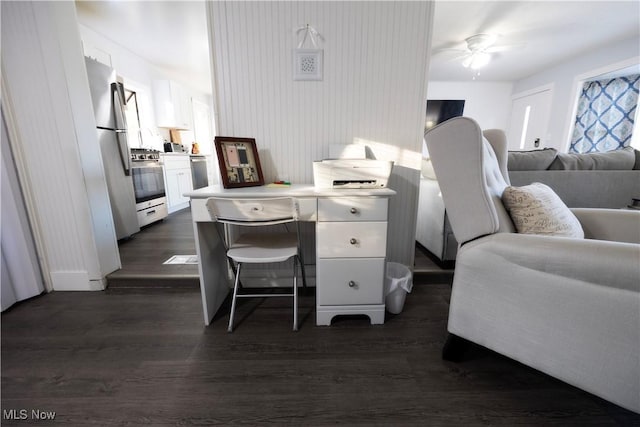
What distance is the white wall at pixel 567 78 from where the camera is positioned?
320 cm

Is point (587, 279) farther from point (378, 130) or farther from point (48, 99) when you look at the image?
point (48, 99)

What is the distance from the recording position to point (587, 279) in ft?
2.52

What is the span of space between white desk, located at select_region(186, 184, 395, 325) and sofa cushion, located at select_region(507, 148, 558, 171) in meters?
1.15

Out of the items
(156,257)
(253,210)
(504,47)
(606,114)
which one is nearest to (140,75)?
(156,257)

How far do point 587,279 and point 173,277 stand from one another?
7.32 feet

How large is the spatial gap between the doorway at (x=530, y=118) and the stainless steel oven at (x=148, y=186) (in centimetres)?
628

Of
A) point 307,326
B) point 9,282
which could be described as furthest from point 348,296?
point 9,282

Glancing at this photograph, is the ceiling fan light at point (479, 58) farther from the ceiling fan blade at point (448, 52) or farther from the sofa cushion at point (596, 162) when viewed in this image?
the sofa cushion at point (596, 162)

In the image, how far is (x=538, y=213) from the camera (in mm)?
988

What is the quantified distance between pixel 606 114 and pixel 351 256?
196 inches

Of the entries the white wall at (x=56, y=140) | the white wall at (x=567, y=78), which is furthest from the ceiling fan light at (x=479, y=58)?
the white wall at (x=56, y=140)

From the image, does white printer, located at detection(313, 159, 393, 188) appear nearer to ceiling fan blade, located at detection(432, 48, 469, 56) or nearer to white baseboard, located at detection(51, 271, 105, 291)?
white baseboard, located at detection(51, 271, 105, 291)

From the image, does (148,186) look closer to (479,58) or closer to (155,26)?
(155,26)

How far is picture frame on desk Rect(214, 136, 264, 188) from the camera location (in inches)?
55.6
